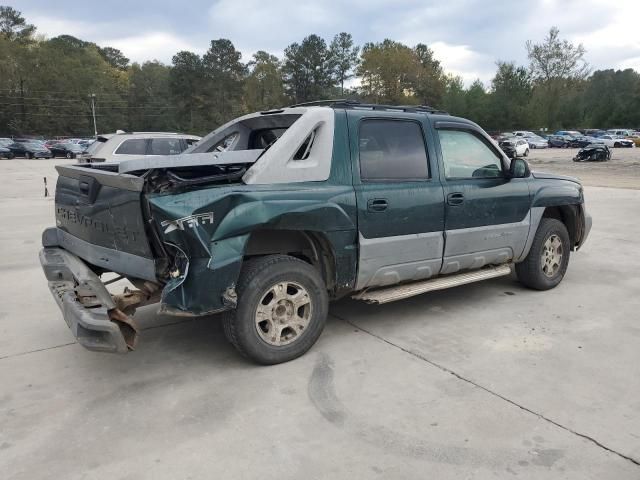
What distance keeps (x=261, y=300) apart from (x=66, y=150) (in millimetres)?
44216

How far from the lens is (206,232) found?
3387 millimetres

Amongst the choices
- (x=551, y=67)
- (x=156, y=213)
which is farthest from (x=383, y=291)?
(x=551, y=67)

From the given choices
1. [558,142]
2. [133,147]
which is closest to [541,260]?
[133,147]

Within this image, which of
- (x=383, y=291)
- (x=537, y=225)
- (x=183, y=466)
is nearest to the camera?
(x=183, y=466)

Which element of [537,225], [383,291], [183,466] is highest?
[537,225]

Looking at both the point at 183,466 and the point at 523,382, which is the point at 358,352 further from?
the point at 183,466

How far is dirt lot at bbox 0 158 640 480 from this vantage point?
2.75 metres

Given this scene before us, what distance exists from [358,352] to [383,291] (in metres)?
0.61

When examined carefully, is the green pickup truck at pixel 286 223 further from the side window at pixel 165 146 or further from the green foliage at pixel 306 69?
the green foliage at pixel 306 69

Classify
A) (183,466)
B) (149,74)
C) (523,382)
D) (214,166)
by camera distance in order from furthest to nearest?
(149,74)
(214,166)
(523,382)
(183,466)

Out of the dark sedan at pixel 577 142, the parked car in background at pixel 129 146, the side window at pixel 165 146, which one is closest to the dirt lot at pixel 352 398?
the parked car in background at pixel 129 146

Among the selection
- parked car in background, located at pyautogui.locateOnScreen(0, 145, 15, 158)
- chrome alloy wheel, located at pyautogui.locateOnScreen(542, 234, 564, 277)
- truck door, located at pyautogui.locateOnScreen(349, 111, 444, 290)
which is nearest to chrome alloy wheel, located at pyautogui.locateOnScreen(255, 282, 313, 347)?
truck door, located at pyautogui.locateOnScreen(349, 111, 444, 290)

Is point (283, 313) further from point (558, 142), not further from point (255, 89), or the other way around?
point (255, 89)

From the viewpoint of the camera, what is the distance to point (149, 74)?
102 m
